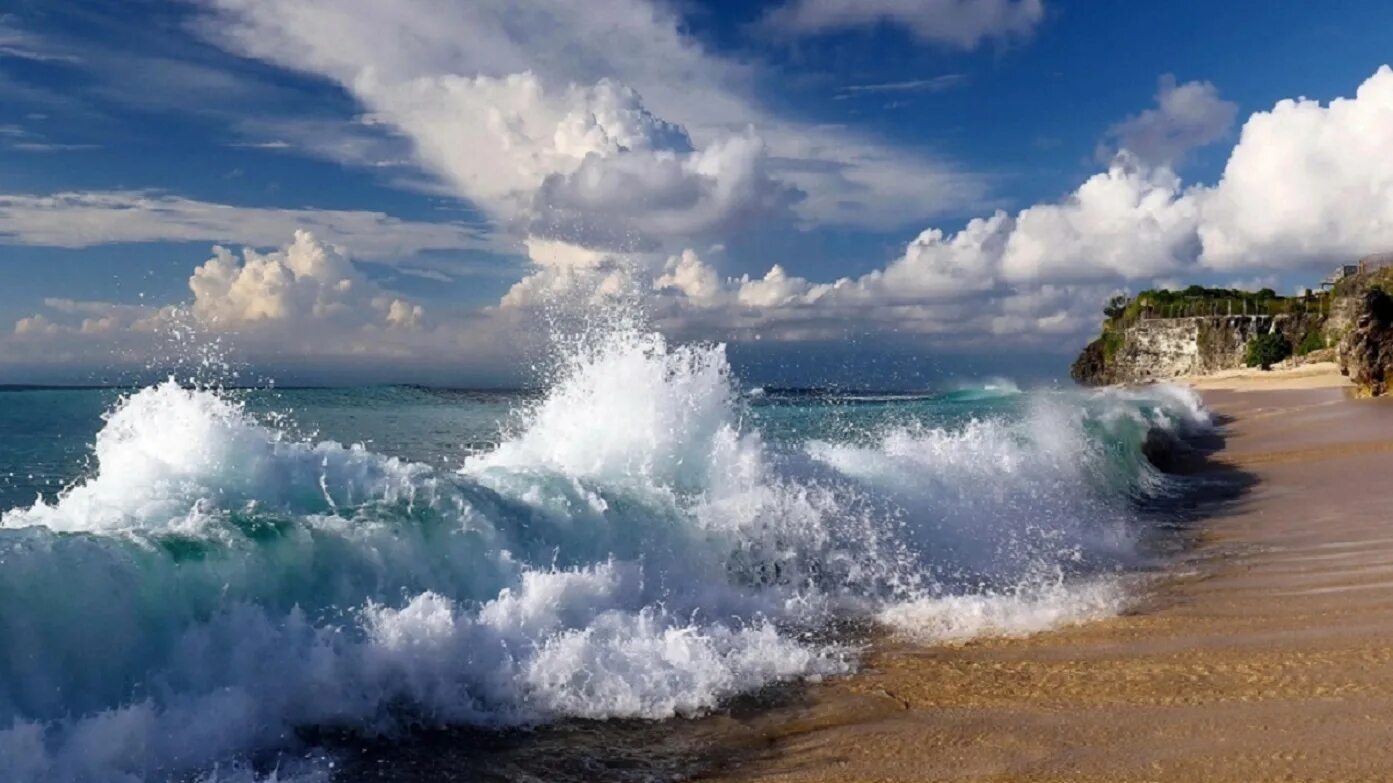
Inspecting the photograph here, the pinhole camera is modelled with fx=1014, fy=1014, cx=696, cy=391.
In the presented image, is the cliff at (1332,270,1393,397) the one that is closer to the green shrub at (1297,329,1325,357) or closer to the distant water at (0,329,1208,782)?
the distant water at (0,329,1208,782)

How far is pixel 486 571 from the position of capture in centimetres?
786

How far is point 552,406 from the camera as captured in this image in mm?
12125

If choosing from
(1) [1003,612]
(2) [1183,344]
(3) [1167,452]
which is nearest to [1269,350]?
(2) [1183,344]

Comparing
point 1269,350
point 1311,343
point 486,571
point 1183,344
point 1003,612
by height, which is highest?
point 1183,344

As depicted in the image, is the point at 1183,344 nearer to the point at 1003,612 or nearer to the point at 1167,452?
the point at 1167,452

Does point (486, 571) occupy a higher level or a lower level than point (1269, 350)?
lower

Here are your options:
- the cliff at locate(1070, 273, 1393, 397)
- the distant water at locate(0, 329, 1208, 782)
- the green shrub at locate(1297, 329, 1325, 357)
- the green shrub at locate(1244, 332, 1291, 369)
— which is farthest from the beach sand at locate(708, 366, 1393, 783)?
the green shrub at locate(1244, 332, 1291, 369)

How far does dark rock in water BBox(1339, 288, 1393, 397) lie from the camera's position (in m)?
33.3

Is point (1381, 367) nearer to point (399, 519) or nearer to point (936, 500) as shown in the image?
point (936, 500)

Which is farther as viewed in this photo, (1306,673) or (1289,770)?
(1306,673)

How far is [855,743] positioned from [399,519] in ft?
12.9

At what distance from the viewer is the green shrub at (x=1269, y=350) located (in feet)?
249

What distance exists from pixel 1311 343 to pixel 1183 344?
18.5m

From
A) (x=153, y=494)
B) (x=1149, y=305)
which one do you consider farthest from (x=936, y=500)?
(x=1149, y=305)
